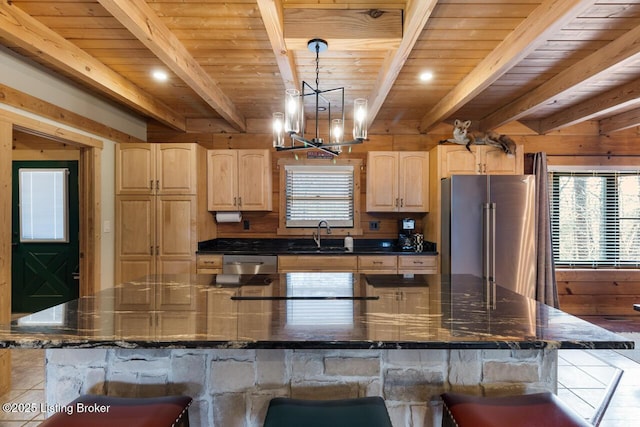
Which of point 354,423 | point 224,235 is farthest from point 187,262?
point 354,423

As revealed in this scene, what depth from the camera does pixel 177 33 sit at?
7.70 ft

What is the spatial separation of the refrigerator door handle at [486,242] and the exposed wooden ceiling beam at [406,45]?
62.6 inches

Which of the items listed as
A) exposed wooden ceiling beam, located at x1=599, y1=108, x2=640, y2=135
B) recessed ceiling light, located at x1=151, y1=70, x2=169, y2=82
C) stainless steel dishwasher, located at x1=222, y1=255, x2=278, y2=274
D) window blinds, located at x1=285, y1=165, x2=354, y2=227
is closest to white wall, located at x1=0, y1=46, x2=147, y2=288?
recessed ceiling light, located at x1=151, y1=70, x2=169, y2=82

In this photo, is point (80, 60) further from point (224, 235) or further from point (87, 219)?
point (224, 235)

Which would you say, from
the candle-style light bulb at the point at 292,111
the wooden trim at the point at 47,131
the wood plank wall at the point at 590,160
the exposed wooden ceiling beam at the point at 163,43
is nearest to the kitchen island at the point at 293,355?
the candle-style light bulb at the point at 292,111

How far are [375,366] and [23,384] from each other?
2.89m

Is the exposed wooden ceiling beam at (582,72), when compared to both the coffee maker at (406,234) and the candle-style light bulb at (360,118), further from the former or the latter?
the candle-style light bulb at (360,118)

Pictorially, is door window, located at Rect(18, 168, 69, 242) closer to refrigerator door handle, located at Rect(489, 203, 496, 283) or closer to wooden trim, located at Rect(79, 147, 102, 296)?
wooden trim, located at Rect(79, 147, 102, 296)

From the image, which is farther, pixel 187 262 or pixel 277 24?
pixel 187 262

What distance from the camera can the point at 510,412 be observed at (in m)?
1.14

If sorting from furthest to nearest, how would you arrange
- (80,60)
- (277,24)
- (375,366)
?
1. (80,60)
2. (277,24)
3. (375,366)

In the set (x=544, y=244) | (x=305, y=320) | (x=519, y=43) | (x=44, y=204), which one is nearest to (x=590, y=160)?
(x=544, y=244)

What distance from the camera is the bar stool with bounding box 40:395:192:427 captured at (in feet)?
3.52

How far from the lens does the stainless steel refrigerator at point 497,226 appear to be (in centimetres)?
358
